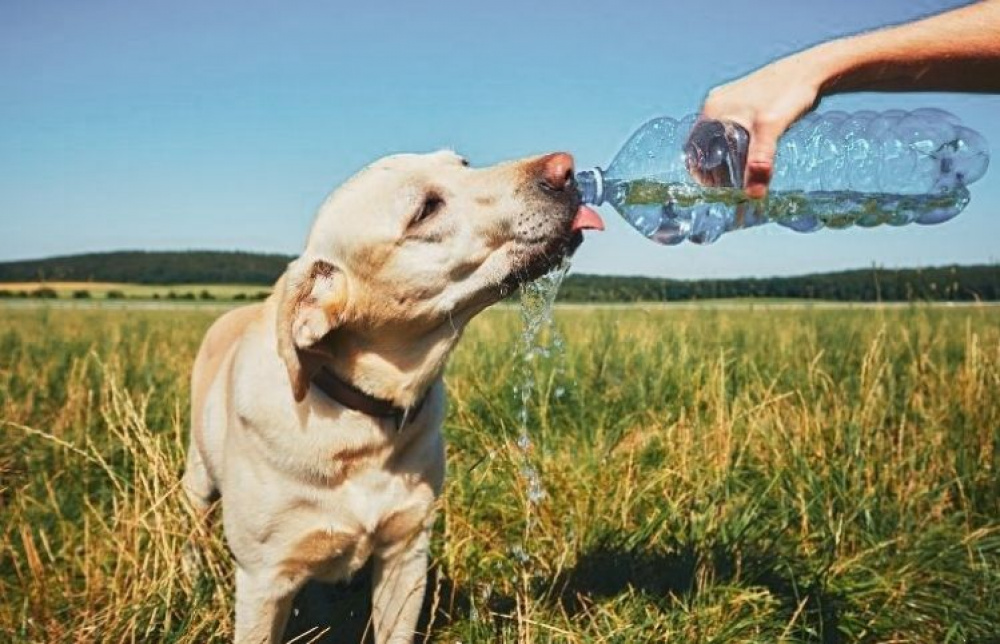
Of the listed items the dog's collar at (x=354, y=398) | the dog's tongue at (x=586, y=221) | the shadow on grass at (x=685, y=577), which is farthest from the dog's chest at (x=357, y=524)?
the dog's tongue at (x=586, y=221)

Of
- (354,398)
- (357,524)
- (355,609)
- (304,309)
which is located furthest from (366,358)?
(355,609)

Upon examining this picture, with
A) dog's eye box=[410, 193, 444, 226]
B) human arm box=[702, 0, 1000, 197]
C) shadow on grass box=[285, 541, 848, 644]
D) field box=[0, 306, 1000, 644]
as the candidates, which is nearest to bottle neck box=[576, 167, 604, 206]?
dog's eye box=[410, 193, 444, 226]

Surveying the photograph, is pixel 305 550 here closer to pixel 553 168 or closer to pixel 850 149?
pixel 553 168

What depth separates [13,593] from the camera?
320 cm

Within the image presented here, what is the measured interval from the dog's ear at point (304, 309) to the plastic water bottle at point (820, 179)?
0.90 m

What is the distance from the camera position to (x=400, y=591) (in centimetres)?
298

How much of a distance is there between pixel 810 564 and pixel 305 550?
1.92 metres

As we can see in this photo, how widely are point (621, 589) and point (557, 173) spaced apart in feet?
5.12

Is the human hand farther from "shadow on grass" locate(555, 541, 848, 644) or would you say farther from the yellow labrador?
"shadow on grass" locate(555, 541, 848, 644)

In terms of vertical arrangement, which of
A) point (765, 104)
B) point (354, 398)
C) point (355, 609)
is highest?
point (765, 104)

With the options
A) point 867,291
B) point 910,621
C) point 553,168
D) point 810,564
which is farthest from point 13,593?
point 867,291

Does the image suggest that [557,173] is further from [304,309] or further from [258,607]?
[258,607]

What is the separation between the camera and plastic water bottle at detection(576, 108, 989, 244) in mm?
2764

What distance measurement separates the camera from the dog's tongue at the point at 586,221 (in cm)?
273
